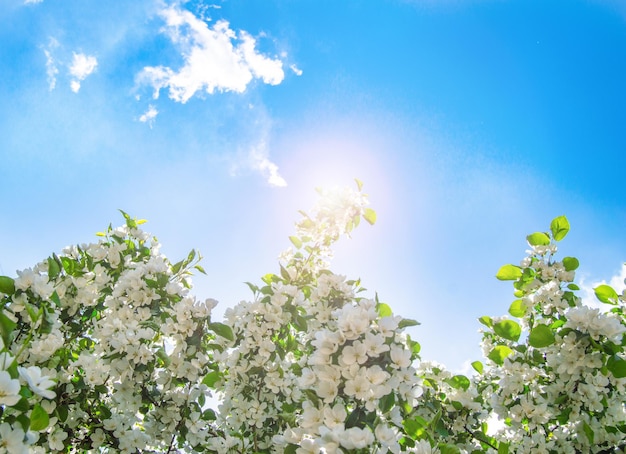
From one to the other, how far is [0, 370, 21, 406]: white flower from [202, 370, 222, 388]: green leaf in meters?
1.88

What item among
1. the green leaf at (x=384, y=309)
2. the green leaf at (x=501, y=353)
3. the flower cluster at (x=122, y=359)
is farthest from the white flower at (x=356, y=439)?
the green leaf at (x=501, y=353)

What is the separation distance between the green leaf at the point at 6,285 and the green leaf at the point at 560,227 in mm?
4370

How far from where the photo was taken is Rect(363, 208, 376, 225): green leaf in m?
4.00

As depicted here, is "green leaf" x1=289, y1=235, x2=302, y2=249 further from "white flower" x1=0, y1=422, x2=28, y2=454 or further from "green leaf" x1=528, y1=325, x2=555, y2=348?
"white flower" x1=0, y1=422, x2=28, y2=454

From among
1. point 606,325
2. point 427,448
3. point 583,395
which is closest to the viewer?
point 427,448

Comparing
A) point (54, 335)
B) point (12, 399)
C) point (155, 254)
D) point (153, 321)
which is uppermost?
point (155, 254)

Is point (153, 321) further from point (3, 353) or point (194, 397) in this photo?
point (3, 353)

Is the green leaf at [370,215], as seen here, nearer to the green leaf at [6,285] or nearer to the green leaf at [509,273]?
the green leaf at [509,273]

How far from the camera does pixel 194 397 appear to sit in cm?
331

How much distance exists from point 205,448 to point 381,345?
2.16 metres

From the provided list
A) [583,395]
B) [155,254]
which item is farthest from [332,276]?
[155,254]

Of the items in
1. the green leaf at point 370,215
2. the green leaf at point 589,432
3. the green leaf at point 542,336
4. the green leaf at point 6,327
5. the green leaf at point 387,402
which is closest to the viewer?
the green leaf at point 6,327

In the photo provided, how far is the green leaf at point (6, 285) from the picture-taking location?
274 cm

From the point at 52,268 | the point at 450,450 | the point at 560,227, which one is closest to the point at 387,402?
the point at 450,450
